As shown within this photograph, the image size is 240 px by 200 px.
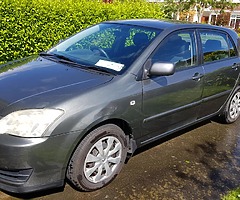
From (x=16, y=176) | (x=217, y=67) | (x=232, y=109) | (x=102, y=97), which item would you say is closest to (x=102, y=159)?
(x=102, y=97)

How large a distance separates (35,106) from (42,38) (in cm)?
401

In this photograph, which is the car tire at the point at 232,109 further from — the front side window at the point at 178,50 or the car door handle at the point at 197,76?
the front side window at the point at 178,50

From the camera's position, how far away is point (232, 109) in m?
4.61

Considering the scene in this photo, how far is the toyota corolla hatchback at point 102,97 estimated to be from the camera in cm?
227

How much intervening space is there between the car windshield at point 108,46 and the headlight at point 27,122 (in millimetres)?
914

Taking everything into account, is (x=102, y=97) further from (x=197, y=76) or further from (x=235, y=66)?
(x=235, y=66)

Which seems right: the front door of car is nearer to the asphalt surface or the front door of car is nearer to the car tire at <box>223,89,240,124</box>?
the asphalt surface

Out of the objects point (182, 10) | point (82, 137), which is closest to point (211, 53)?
point (82, 137)

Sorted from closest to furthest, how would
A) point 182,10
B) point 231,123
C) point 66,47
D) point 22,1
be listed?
point 66,47 < point 231,123 < point 22,1 < point 182,10

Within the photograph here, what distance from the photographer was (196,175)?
10.3ft

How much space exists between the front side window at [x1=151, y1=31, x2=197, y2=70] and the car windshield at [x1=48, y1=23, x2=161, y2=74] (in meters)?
0.16

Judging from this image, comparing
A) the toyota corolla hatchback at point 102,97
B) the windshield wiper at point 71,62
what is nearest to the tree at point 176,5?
the toyota corolla hatchback at point 102,97

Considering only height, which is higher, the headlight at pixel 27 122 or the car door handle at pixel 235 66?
the car door handle at pixel 235 66

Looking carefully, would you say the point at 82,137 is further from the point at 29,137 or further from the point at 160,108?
the point at 160,108
